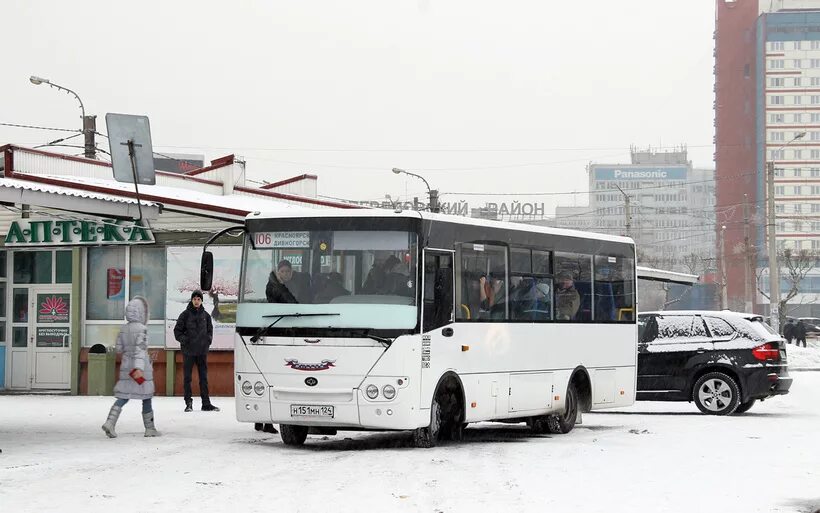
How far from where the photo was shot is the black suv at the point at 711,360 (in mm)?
22547

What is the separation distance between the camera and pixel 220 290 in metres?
28.2

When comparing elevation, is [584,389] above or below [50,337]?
below

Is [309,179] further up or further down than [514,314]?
further up

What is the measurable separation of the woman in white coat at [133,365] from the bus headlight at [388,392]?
12.1 feet

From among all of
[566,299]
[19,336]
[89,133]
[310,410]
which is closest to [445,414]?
[310,410]

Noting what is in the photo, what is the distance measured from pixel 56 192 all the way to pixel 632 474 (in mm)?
7858

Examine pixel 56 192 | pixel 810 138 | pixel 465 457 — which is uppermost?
pixel 810 138

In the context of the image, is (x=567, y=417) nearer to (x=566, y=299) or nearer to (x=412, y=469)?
(x=566, y=299)

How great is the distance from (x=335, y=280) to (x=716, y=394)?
9.63m

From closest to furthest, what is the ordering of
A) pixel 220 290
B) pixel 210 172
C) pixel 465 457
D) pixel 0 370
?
pixel 465 457
pixel 220 290
pixel 0 370
pixel 210 172

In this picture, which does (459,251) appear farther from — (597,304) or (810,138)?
(810,138)

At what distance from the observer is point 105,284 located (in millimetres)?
29328

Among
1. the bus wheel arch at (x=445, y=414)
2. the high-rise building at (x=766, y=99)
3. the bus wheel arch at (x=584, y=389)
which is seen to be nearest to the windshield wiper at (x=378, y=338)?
the bus wheel arch at (x=445, y=414)

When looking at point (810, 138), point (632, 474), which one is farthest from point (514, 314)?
point (810, 138)
